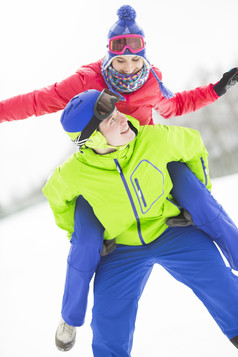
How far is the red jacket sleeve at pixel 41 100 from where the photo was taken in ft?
4.79

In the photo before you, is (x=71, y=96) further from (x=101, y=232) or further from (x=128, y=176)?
(x=101, y=232)

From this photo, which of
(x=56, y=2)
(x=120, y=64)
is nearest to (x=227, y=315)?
(x=120, y=64)

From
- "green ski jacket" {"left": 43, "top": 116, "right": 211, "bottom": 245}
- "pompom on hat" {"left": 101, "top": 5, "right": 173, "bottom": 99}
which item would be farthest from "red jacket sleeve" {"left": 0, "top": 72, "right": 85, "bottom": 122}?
"green ski jacket" {"left": 43, "top": 116, "right": 211, "bottom": 245}

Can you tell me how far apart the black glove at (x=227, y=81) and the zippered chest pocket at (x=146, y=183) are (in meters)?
0.66

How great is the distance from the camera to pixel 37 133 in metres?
10.2

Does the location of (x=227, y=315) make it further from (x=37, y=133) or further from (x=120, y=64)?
(x=37, y=133)

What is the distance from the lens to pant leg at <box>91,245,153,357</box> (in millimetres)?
1196

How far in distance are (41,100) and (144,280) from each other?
0.99m

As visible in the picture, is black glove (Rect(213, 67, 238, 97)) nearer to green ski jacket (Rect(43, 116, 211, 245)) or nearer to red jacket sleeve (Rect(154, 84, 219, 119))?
red jacket sleeve (Rect(154, 84, 219, 119))

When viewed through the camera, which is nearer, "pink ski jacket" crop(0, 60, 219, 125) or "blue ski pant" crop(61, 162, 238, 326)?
"blue ski pant" crop(61, 162, 238, 326)

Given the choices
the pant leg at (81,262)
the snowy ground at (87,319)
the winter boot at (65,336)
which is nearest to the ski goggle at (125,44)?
the pant leg at (81,262)

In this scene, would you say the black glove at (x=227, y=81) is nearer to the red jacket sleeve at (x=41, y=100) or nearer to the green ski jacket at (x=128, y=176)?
the green ski jacket at (x=128, y=176)

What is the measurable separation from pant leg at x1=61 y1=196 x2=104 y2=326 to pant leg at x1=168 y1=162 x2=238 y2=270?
0.39 metres

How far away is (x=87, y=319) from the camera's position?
6.77 ft
